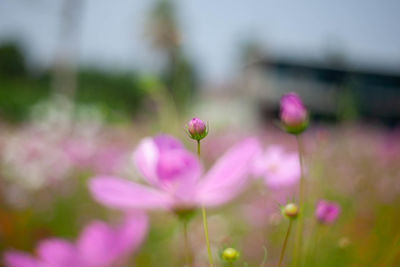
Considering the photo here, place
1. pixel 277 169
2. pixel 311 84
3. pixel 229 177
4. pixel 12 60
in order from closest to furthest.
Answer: pixel 229 177 → pixel 277 169 → pixel 311 84 → pixel 12 60

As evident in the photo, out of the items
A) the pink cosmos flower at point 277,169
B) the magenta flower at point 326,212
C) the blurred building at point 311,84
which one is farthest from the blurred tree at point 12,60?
the magenta flower at point 326,212

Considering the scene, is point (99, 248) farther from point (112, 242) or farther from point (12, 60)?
point (12, 60)

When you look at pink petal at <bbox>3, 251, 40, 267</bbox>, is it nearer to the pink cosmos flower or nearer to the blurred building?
the pink cosmos flower

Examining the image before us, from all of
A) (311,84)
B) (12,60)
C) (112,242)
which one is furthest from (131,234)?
(12,60)

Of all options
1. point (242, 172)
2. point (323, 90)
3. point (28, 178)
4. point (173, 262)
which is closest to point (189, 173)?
point (242, 172)

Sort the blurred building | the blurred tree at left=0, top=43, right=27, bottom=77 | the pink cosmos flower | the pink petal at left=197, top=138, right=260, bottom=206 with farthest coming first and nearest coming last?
the blurred tree at left=0, top=43, right=27, bottom=77, the blurred building, the pink cosmos flower, the pink petal at left=197, top=138, right=260, bottom=206

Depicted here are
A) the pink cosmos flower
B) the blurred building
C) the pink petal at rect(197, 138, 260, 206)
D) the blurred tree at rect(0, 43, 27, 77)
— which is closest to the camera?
the pink petal at rect(197, 138, 260, 206)

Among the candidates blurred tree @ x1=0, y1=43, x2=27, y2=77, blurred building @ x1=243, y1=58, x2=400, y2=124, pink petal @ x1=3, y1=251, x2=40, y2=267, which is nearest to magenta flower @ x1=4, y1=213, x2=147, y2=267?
pink petal @ x1=3, y1=251, x2=40, y2=267

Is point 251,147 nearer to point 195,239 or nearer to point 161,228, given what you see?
point 195,239
